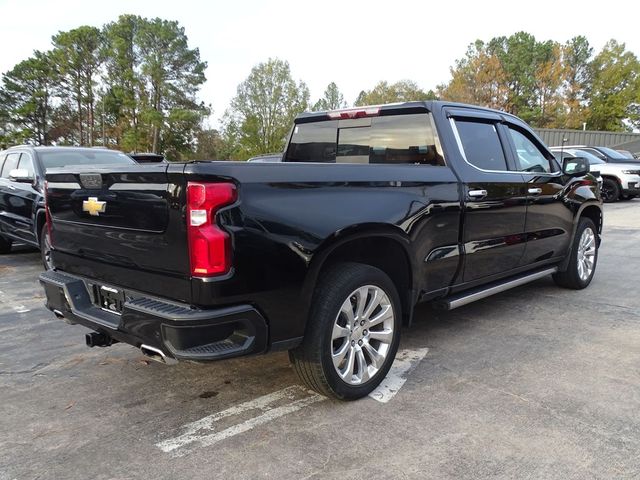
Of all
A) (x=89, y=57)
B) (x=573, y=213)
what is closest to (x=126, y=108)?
(x=89, y=57)

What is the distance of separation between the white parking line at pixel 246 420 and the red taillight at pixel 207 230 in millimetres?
932

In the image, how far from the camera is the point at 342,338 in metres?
3.05

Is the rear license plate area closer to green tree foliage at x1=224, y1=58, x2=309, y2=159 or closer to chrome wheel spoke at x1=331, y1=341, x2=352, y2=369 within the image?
chrome wheel spoke at x1=331, y1=341, x2=352, y2=369

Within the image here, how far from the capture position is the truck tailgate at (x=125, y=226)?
2502mm

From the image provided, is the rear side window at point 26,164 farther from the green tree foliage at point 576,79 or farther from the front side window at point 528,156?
the green tree foliage at point 576,79

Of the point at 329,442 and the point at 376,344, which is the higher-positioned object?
the point at 376,344

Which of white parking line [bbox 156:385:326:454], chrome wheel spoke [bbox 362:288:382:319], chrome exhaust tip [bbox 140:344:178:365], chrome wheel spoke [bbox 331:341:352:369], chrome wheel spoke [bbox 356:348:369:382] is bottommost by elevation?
white parking line [bbox 156:385:326:454]

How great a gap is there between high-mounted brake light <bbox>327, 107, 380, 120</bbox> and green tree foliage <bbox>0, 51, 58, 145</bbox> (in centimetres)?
5604

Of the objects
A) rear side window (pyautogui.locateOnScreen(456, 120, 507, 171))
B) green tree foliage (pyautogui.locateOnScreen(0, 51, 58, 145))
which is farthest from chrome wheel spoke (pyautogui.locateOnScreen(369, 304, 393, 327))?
green tree foliage (pyautogui.locateOnScreen(0, 51, 58, 145))

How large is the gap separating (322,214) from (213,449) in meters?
1.34

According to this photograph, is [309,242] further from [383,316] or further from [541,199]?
[541,199]

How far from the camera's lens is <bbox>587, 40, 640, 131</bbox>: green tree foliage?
54.3m

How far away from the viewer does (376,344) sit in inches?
129

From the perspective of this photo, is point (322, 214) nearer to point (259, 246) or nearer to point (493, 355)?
point (259, 246)
